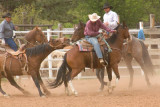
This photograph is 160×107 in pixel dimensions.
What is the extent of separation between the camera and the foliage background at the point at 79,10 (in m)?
23.6

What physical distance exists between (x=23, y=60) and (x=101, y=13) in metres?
13.7

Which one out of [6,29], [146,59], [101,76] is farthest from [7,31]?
[146,59]

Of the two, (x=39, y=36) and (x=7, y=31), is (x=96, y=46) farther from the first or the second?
(x=7, y=31)

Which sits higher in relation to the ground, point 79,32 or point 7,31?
point 7,31

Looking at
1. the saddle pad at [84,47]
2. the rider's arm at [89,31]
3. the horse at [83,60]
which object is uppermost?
the rider's arm at [89,31]

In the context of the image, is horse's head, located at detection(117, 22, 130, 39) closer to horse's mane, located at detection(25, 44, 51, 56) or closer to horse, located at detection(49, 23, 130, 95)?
horse, located at detection(49, 23, 130, 95)

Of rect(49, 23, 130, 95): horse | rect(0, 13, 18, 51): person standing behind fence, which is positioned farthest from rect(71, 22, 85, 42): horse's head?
rect(0, 13, 18, 51): person standing behind fence

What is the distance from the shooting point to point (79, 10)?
24828mm

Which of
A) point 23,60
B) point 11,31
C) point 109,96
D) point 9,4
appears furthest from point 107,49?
point 9,4

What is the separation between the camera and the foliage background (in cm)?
2362

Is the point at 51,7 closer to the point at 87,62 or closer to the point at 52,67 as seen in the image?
the point at 52,67

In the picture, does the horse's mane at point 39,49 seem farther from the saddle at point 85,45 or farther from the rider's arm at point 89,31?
the rider's arm at point 89,31

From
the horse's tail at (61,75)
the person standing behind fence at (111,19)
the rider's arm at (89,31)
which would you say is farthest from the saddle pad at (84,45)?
the person standing behind fence at (111,19)

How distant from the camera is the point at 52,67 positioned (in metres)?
14.4
